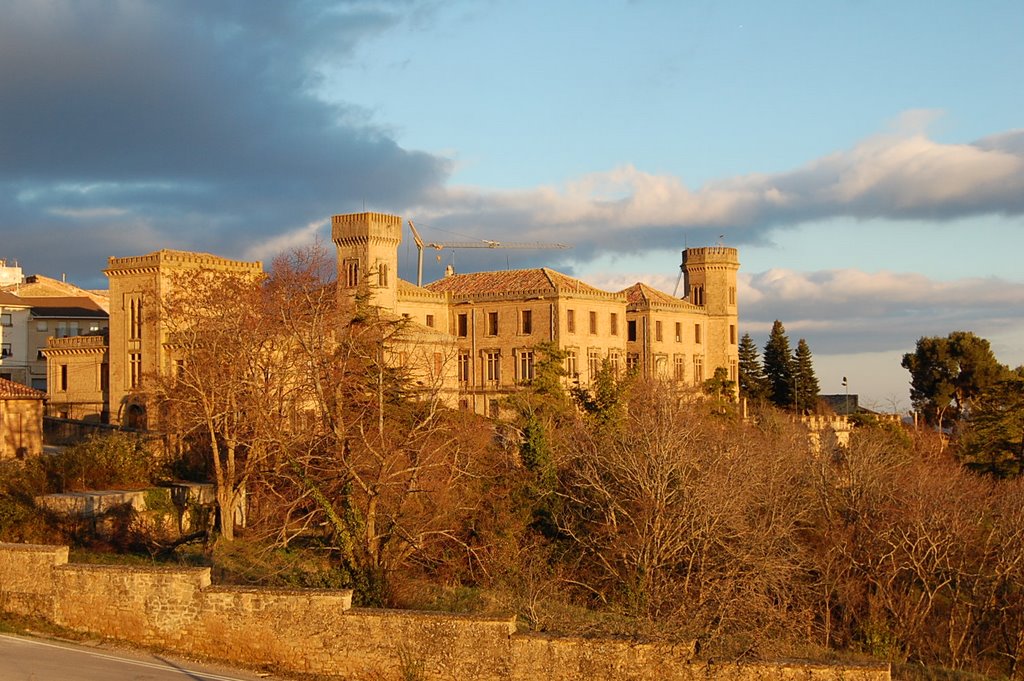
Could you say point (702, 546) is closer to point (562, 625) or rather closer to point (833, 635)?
point (833, 635)

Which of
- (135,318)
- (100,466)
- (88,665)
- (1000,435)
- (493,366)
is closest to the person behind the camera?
(88,665)

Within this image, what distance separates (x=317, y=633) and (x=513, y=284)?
45254 millimetres

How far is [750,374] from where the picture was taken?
83188 mm

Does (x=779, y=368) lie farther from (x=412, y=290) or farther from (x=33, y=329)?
(x=33, y=329)

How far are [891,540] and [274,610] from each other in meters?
22.9

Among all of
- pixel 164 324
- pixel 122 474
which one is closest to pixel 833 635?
pixel 122 474

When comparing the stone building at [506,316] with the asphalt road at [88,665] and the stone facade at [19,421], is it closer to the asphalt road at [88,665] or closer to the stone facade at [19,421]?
the stone facade at [19,421]

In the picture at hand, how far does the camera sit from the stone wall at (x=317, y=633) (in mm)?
17328

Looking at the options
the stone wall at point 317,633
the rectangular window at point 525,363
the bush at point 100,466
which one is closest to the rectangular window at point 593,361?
the rectangular window at point 525,363

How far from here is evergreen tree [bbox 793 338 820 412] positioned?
8225cm

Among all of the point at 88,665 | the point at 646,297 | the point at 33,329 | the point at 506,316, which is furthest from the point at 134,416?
the point at 88,665

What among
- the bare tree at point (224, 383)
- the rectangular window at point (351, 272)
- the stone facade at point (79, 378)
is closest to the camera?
the bare tree at point (224, 383)

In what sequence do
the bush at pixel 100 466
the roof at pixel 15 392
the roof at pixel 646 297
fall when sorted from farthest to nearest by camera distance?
1. the roof at pixel 646 297
2. the roof at pixel 15 392
3. the bush at pixel 100 466

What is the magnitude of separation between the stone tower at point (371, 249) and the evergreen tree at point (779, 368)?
3514cm
